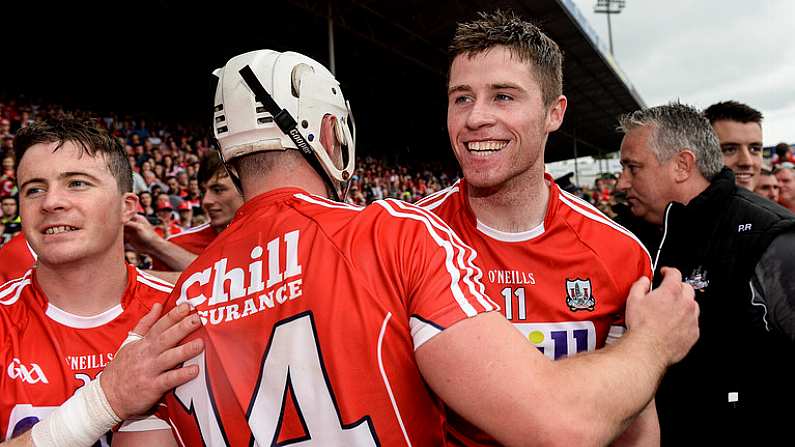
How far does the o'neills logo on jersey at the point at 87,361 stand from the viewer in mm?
2523

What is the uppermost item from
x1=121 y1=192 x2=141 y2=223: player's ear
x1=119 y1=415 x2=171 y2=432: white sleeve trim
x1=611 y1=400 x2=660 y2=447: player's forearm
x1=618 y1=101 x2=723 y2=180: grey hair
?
x1=618 y1=101 x2=723 y2=180: grey hair

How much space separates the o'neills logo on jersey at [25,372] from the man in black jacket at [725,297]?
3.07m

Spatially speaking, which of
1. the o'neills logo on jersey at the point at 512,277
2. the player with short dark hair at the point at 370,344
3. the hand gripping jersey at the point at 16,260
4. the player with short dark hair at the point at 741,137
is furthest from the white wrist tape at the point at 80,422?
the player with short dark hair at the point at 741,137

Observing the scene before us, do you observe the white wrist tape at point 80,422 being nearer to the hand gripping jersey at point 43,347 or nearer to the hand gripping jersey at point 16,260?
the hand gripping jersey at point 43,347

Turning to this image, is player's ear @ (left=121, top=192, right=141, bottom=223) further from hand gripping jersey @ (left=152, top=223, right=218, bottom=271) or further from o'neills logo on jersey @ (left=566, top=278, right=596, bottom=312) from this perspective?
o'neills logo on jersey @ (left=566, top=278, right=596, bottom=312)

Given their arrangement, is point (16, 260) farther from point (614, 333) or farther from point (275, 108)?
point (614, 333)

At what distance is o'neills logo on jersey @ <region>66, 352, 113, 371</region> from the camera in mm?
2523

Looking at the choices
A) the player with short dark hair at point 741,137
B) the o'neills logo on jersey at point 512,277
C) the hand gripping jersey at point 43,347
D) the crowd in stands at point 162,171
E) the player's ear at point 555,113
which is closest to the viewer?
the hand gripping jersey at point 43,347

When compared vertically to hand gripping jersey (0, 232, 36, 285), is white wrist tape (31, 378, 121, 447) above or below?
below

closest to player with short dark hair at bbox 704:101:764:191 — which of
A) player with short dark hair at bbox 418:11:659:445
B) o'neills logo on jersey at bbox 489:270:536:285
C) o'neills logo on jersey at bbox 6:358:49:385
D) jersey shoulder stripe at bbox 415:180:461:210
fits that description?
player with short dark hair at bbox 418:11:659:445

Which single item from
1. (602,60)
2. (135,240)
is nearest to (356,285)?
(135,240)

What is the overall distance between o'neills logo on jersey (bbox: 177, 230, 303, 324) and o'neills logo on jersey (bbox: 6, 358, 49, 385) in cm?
114

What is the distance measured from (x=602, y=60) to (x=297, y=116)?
85.6 feet

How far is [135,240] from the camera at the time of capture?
397 centimetres
